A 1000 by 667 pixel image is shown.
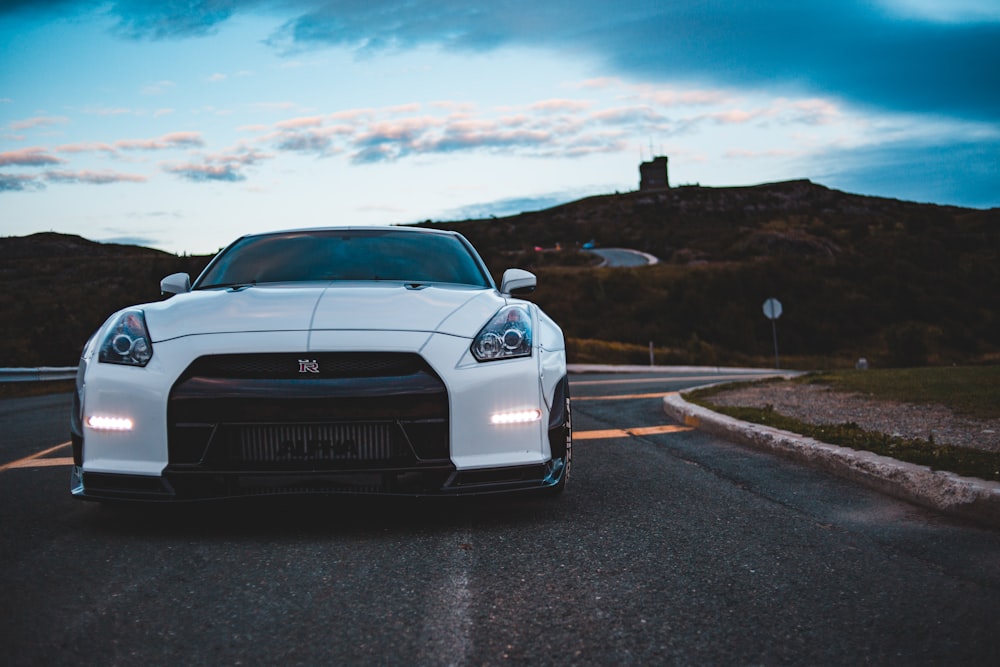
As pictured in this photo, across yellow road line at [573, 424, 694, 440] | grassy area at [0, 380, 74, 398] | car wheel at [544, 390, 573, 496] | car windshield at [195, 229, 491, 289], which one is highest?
car windshield at [195, 229, 491, 289]

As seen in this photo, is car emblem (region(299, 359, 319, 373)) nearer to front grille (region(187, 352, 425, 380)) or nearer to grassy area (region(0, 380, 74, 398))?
front grille (region(187, 352, 425, 380))

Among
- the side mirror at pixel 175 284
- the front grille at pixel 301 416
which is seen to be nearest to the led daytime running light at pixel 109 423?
the front grille at pixel 301 416

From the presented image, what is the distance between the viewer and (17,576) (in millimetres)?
3059

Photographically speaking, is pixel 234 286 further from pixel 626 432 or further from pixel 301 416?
pixel 626 432

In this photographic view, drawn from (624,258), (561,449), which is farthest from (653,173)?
(561,449)

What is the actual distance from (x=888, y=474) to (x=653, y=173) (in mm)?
177306

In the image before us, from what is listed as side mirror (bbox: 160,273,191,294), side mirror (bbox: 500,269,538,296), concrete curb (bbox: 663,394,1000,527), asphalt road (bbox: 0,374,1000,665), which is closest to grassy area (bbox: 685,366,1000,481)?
concrete curb (bbox: 663,394,1000,527)

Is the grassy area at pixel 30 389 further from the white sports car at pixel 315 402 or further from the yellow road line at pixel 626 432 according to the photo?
the white sports car at pixel 315 402

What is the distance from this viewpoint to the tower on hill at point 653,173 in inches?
6837

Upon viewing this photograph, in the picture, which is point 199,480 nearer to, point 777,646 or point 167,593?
point 167,593

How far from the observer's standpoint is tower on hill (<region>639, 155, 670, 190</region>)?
174 meters

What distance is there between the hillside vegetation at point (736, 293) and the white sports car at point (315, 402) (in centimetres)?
2164

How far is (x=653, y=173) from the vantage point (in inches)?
6944

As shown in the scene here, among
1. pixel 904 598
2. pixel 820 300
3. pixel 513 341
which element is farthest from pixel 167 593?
pixel 820 300
